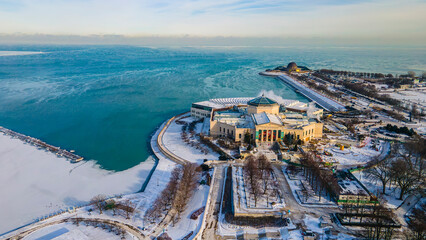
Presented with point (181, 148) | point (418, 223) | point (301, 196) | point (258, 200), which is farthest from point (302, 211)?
point (181, 148)

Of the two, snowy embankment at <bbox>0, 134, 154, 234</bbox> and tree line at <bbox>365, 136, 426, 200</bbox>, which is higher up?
tree line at <bbox>365, 136, 426, 200</bbox>

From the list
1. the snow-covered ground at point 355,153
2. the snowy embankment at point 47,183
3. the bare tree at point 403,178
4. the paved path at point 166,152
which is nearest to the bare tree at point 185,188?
the paved path at point 166,152

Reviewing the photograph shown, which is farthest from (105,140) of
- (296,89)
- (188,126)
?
(296,89)

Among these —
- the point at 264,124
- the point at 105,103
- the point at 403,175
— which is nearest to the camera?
the point at 403,175

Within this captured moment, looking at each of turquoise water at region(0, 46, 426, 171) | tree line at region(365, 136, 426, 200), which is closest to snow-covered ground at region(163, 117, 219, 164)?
turquoise water at region(0, 46, 426, 171)

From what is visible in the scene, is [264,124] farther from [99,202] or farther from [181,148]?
[99,202]

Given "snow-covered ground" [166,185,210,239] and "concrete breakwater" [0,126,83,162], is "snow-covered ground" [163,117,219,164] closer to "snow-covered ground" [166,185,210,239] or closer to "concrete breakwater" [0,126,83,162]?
"snow-covered ground" [166,185,210,239]
